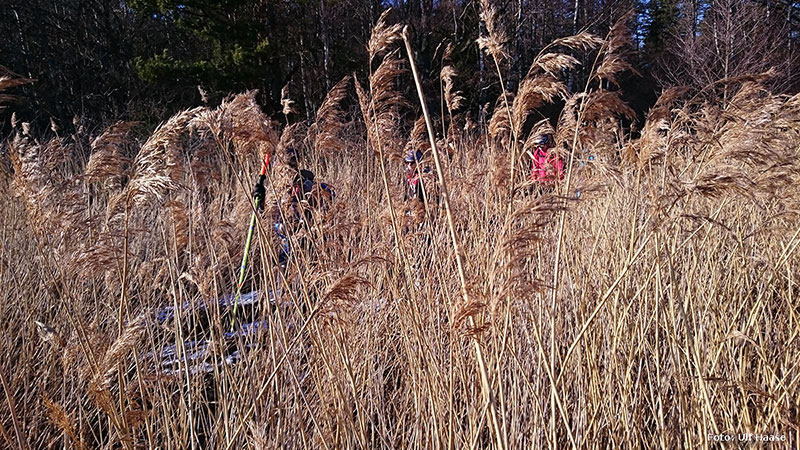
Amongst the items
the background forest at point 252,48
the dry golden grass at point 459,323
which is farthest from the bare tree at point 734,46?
the dry golden grass at point 459,323

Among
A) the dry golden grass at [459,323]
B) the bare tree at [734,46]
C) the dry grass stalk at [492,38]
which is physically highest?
the bare tree at [734,46]

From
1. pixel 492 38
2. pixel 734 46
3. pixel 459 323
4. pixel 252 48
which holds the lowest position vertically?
pixel 459 323

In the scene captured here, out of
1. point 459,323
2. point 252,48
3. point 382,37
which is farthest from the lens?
point 252,48

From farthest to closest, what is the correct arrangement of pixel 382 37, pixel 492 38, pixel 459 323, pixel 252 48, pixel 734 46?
pixel 252 48, pixel 734 46, pixel 382 37, pixel 492 38, pixel 459 323

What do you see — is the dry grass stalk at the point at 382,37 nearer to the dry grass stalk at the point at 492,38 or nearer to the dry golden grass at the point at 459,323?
the dry golden grass at the point at 459,323

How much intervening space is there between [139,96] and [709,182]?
574 inches

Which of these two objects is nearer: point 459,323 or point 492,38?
point 459,323

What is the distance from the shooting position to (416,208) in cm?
223

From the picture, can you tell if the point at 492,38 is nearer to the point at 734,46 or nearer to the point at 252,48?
the point at 252,48

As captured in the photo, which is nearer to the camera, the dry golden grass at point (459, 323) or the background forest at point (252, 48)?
the dry golden grass at point (459, 323)

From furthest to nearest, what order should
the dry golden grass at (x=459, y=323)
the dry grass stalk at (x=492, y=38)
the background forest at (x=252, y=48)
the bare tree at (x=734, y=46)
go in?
the background forest at (x=252, y=48) < the bare tree at (x=734, y=46) < the dry grass stalk at (x=492, y=38) < the dry golden grass at (x=459, y=323)

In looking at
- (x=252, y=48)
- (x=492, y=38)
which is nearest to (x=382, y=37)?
(x=492, y=38)

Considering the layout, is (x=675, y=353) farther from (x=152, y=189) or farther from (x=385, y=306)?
(x=152, y=189)

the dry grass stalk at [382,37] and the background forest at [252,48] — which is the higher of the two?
the background forest at [252,48]
